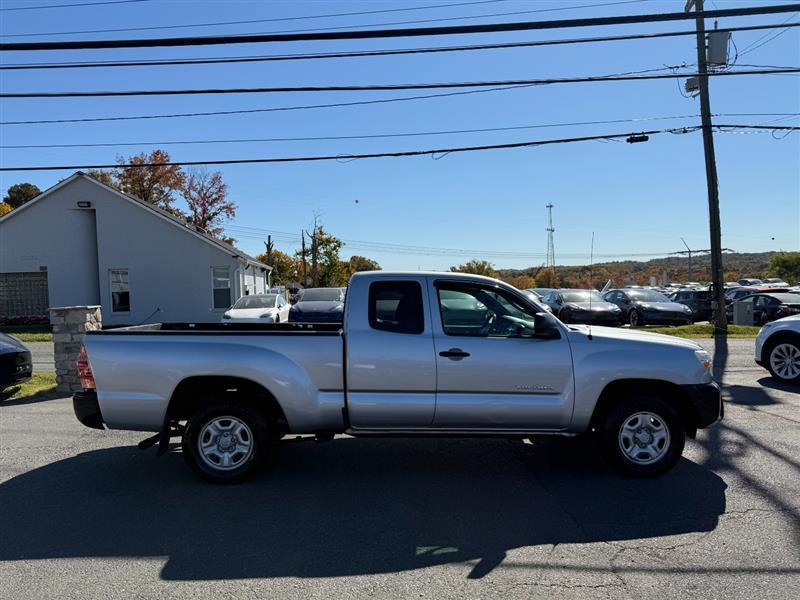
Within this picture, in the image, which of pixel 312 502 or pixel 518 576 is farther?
pixel 312 502

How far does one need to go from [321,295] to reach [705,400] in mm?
14587

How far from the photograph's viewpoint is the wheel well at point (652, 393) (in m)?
5.32

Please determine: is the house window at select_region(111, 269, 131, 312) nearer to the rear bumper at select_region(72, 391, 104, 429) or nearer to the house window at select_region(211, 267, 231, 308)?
the house window at select_region(211, 267, 231, 308)

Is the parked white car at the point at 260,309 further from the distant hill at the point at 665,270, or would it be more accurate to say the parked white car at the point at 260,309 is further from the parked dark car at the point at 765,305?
the distant hill at the point at 665,270

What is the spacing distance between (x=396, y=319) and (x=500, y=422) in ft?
4.25

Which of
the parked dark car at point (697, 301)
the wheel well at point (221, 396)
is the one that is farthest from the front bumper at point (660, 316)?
the wheel well at point (221, 396)

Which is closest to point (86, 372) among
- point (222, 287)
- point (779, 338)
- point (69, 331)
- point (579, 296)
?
point (69, 331)

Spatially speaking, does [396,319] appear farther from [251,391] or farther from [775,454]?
[775,454]

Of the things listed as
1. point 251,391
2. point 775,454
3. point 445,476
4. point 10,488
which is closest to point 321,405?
point 251,391

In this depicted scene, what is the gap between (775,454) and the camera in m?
5.98

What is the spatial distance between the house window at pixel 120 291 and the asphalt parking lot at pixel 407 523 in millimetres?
22043

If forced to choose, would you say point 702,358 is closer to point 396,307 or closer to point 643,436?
point 643,436

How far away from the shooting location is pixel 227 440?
528 cm

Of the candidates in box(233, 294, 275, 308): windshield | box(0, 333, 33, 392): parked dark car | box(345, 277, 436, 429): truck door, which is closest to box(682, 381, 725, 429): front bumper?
box(345, 277, 436, 429): truck door
